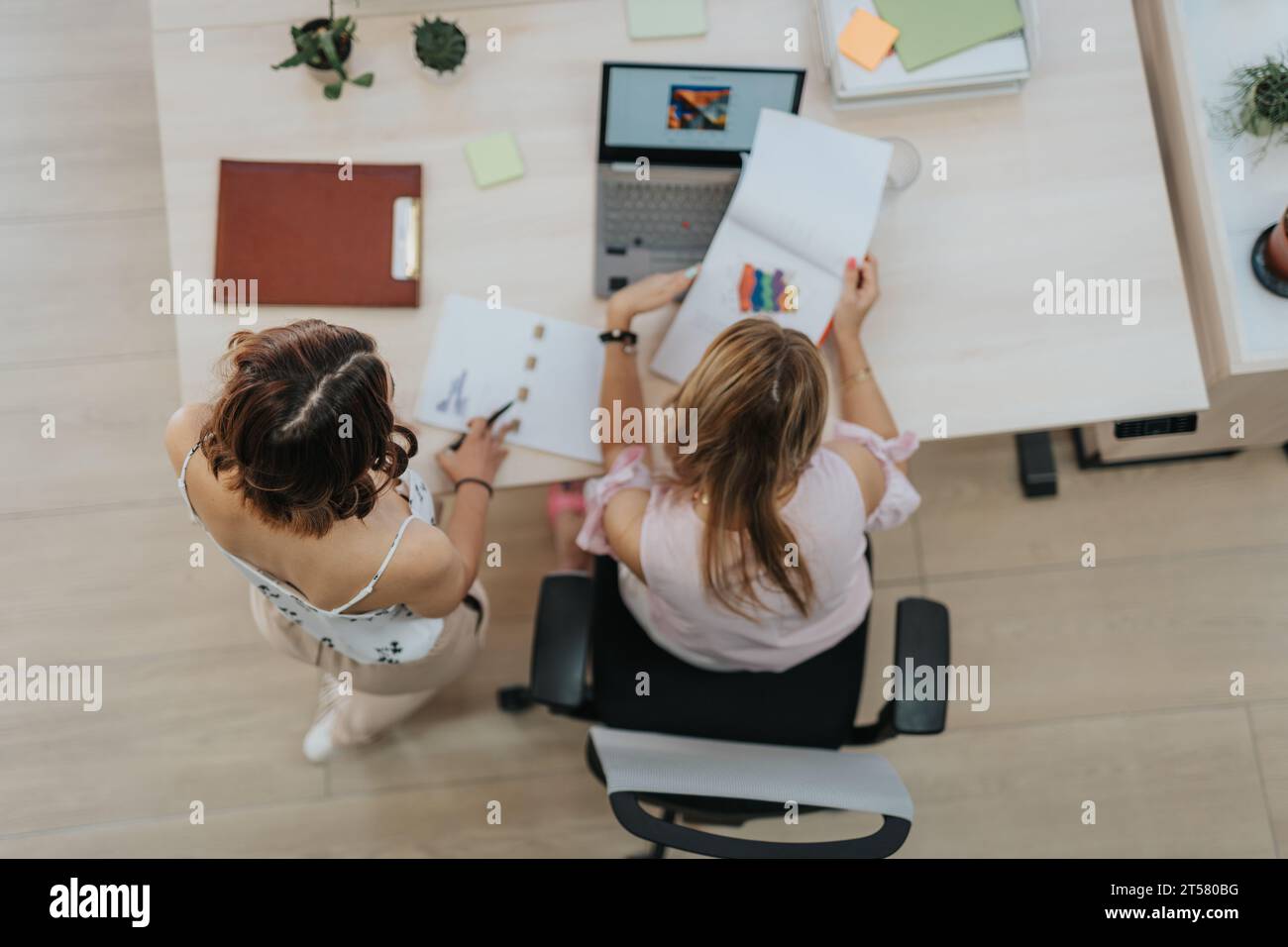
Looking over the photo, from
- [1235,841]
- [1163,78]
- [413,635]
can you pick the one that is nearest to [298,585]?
[413,635]

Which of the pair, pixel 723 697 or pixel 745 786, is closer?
pixel 745 786

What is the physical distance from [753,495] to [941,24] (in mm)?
906

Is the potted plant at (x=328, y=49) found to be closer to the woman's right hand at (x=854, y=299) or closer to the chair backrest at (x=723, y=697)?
the woman's right hand at (x=854, y=299)

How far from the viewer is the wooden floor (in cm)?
194

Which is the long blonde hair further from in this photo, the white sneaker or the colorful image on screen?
the white sneaker

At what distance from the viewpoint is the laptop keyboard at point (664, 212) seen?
147 centimetres

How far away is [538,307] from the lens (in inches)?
57.2

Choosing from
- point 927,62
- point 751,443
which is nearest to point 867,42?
point 927,62

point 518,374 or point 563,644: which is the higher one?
point 518,374

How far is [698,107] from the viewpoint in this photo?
Answer: 144cm

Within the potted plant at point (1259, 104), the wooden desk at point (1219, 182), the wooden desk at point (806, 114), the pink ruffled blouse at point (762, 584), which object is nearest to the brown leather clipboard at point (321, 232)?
the wooden desk at point (806, 114)

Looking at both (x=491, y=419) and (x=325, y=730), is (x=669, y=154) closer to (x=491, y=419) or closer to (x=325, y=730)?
(x=491, y=419)

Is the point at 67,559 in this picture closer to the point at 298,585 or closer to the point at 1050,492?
the point at 298,585

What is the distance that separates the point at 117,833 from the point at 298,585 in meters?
1.14
